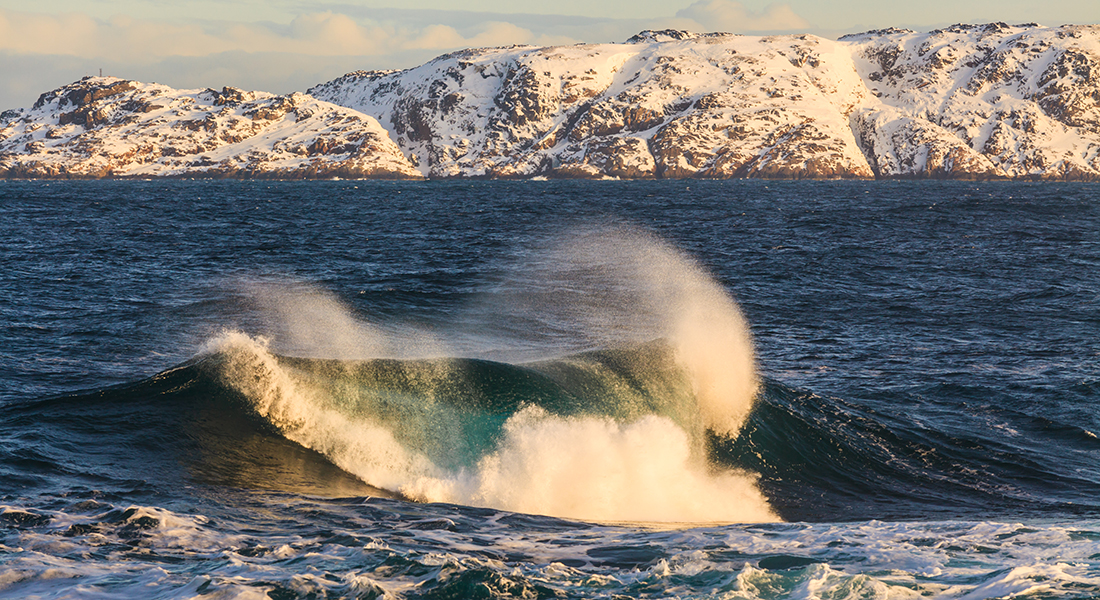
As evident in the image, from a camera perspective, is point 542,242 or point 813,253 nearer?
point 813,253

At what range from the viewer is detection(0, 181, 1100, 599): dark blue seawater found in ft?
34.7

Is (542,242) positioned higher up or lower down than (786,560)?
higher up

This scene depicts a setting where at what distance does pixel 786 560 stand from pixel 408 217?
7950cm

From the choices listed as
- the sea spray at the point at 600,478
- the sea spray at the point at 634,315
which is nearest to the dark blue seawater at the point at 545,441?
the sea spray at the point at 600,478

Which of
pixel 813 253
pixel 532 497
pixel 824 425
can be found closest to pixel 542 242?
pixel 813 253

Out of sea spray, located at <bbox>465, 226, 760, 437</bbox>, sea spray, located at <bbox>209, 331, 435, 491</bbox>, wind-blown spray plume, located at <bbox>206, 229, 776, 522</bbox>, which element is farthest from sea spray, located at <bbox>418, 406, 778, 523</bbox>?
→ sea spray, located at <bbox>465, 226, 760, 437</bbox>

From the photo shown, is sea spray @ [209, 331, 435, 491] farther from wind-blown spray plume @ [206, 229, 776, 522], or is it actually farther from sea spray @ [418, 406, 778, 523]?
sea spray @ [418, 406, 778, 523]

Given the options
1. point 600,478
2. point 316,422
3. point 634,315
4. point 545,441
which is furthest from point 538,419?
point 634,315

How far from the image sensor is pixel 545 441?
15562mm

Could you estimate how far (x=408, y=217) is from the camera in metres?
87.8

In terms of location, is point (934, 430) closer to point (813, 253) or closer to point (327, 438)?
point (327, 438)

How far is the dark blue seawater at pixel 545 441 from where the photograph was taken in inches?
417

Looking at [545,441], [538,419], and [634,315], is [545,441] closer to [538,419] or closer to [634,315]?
[538,419]

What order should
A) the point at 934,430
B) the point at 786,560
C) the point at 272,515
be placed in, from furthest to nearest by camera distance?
the point at 934,430 → the point at 272,515 → the point at 786,560
